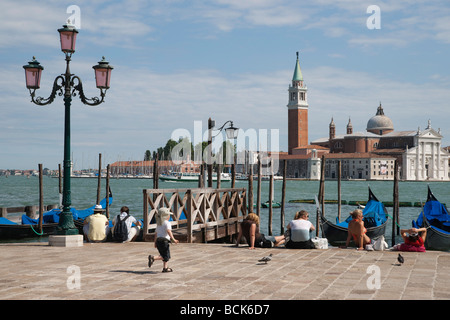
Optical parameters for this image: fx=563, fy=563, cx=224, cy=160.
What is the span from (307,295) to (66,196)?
597cm

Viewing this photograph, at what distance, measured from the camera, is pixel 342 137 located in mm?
129750

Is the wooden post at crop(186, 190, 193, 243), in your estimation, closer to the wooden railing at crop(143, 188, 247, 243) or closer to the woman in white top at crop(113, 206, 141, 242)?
the wooden railing at crop(143, 188, 247, 243)

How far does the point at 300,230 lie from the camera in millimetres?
9945

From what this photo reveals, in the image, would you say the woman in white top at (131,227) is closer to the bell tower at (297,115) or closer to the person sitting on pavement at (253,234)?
the person sitting on pavement at (253,234)

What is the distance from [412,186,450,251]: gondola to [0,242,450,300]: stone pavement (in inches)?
362

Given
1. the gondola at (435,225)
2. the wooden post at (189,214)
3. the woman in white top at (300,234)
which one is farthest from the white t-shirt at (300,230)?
the gondola at (435,225)

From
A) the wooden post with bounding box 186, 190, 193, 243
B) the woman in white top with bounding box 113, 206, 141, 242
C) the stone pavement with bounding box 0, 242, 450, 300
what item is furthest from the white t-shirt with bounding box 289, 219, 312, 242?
the woman in white top with bounding box 113, 206, 141, 242

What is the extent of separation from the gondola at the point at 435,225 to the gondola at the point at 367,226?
1.56 m

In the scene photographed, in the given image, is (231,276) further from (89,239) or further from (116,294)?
(89,239)

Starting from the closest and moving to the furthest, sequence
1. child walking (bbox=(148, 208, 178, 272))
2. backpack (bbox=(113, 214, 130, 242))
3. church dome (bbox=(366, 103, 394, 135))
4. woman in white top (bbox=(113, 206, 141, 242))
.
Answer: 1. child walking (bbox=(148, 208, 178, 272))
2. backpack (bbox=(113, 214, 130, 242))
3. woman in white top (bbox=(113, 206, 141, 242))
4. church dome (bbox=(366, 103, 394, 135))

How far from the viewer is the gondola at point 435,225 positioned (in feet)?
58.4

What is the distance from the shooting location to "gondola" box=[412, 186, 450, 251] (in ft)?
58.4

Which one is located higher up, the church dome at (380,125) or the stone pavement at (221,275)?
the church dome at (380,125)

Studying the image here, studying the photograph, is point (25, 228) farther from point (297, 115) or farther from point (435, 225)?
point (297, 115)
